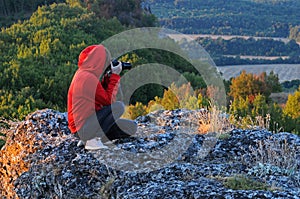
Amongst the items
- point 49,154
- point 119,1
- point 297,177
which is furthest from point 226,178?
point 119,1

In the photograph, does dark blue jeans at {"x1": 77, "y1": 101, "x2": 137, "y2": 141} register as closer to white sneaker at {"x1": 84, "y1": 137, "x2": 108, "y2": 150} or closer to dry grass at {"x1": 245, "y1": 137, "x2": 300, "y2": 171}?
white sneaker at {"x1": 84, "y1": 137, "x2": 108, "y2": 150}

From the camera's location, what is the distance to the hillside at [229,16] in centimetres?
10165

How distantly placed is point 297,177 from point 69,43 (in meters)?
25.6

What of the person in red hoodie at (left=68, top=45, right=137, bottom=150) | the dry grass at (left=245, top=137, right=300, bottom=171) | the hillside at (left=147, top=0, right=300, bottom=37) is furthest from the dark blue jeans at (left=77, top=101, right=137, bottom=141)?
the hillside at (left=147, top=0, right=300, bottom=37)

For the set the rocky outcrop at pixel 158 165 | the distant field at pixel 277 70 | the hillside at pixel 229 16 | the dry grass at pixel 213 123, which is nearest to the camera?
the rocky outcrop at pixel 158 165

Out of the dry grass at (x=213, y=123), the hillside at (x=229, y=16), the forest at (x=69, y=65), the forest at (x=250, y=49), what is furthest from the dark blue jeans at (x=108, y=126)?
the hillside at (x=229, y=16)

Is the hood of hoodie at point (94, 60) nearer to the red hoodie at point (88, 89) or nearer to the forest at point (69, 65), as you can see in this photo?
the red hoodie at point (88, 89)

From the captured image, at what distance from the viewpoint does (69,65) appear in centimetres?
2341

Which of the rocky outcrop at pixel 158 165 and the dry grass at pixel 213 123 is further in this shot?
the dry grass at pixel 213 123

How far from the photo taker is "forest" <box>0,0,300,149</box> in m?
14.4

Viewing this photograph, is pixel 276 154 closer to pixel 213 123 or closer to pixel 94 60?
pixel 213 123

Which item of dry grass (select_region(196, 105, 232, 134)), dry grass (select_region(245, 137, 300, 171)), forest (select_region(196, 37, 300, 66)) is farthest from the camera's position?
forest (select_region(196, 37, 300, 66))

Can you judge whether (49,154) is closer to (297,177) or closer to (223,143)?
(223,143)

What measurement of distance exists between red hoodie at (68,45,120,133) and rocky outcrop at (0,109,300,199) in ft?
1.40
